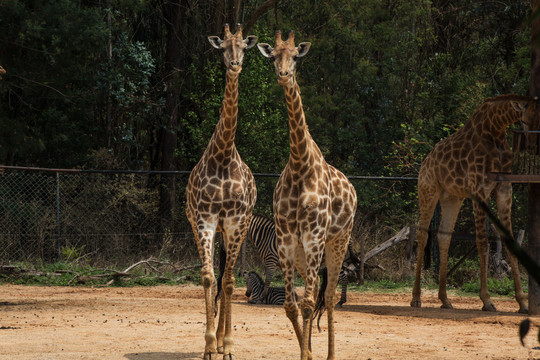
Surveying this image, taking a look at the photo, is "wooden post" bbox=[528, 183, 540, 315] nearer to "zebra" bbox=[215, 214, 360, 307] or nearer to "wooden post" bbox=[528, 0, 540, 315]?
"wooden post" bbox=[528, 0, 540, 315]

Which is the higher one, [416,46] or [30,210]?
[416,46]

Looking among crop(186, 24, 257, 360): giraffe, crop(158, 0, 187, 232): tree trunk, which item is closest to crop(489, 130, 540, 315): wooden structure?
crop(186, 24, 257, 360): giraffe

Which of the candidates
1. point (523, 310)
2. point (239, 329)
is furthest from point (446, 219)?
point (239, 329)

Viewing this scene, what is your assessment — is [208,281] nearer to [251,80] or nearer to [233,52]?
[233,52]

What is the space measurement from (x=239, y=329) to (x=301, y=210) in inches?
111

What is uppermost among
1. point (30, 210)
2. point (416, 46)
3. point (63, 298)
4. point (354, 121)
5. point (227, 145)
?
point (416, 46)

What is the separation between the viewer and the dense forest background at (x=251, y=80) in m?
17.5

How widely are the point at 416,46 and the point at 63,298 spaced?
13187 millimetres

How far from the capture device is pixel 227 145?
278 inches

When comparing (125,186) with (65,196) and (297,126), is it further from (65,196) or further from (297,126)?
(297,126)

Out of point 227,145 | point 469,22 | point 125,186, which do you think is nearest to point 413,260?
point 125,186

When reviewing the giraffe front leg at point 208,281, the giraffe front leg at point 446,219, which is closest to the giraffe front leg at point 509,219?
the giraffe front leg at point 446,219

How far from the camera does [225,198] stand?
686 cm

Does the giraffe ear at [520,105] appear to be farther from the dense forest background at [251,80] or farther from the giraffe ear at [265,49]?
the dense forest background at [251,80]
